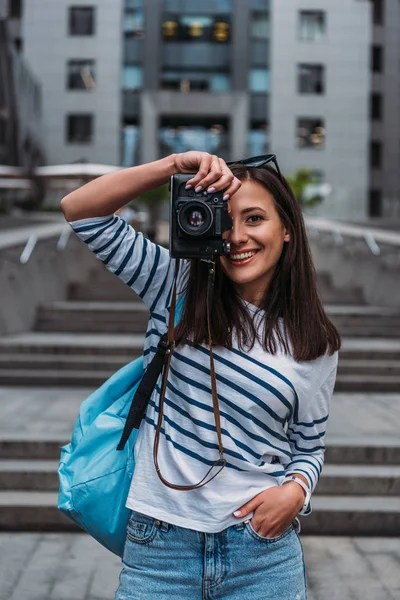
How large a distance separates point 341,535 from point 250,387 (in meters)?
3.33

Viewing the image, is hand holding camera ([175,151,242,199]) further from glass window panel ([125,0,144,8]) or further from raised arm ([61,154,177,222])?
glass window panel ([125,0,144,8])

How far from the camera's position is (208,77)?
43000 mm

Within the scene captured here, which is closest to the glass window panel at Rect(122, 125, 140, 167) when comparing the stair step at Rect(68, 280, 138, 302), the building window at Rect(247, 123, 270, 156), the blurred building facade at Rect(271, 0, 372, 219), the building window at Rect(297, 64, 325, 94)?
the building window at Rect(247, 123, 270, 156)

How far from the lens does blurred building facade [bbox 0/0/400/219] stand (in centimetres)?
4034

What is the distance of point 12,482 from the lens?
5148 mm

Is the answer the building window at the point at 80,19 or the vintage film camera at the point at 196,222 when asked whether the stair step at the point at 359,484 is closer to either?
the vintage film camera at the point at 196,222

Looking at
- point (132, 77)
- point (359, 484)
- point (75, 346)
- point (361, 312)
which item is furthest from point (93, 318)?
point (132, 77)

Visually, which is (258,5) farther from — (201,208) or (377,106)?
(201,208)

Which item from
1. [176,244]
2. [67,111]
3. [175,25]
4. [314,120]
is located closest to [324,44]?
[314,120]

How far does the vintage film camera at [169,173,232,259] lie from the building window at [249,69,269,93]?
41598 millimetres

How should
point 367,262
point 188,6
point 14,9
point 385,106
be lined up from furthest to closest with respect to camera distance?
point 385,106 < point 14,9 < point 188,6 < point 367,262

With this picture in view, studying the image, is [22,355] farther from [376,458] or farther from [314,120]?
[314,120]

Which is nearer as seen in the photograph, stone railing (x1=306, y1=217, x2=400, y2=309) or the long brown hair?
the long brown hair

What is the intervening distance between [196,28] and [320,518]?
40.7 meters
